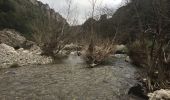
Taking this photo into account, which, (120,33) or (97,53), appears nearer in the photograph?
(97,53)

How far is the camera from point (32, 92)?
28.9ft

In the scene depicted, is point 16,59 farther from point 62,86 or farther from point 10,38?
point 10,38

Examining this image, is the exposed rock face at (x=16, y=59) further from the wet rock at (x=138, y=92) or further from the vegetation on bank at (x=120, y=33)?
the wet rock at (x=138, y=92)

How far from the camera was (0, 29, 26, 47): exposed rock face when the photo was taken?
93.8ft

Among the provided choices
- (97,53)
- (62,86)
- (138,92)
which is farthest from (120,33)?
(138,92)

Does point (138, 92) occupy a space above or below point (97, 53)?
below

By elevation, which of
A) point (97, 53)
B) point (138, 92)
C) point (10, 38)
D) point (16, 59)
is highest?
point (10, 38)

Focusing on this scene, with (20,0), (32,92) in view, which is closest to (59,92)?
(32,92)

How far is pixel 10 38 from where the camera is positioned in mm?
29875

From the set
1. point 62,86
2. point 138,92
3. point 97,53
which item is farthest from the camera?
point 97,53

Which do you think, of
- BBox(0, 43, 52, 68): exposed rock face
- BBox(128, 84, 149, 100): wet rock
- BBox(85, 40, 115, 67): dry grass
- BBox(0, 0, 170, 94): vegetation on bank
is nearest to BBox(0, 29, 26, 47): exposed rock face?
BBox(0, 0, 170, 94): vegetation on bank

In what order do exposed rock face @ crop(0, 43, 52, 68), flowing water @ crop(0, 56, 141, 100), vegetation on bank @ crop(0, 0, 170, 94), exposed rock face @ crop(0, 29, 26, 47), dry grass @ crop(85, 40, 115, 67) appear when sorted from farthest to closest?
exposed rock face @ crop(0, 29, 26, 47) < dry grass @ crop(85, 40, 115, 67) < exposed rock face @ crop(0, 43, 52, 68) < vegetation on bank @ crop(0, 0, 170, 94) < flowing water @ crop(0, 56, 141, 100)

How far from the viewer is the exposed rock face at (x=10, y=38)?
28577 millimetres

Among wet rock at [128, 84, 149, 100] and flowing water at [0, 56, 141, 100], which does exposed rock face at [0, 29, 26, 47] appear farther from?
wet rock at [128, 84, 149, 100]
